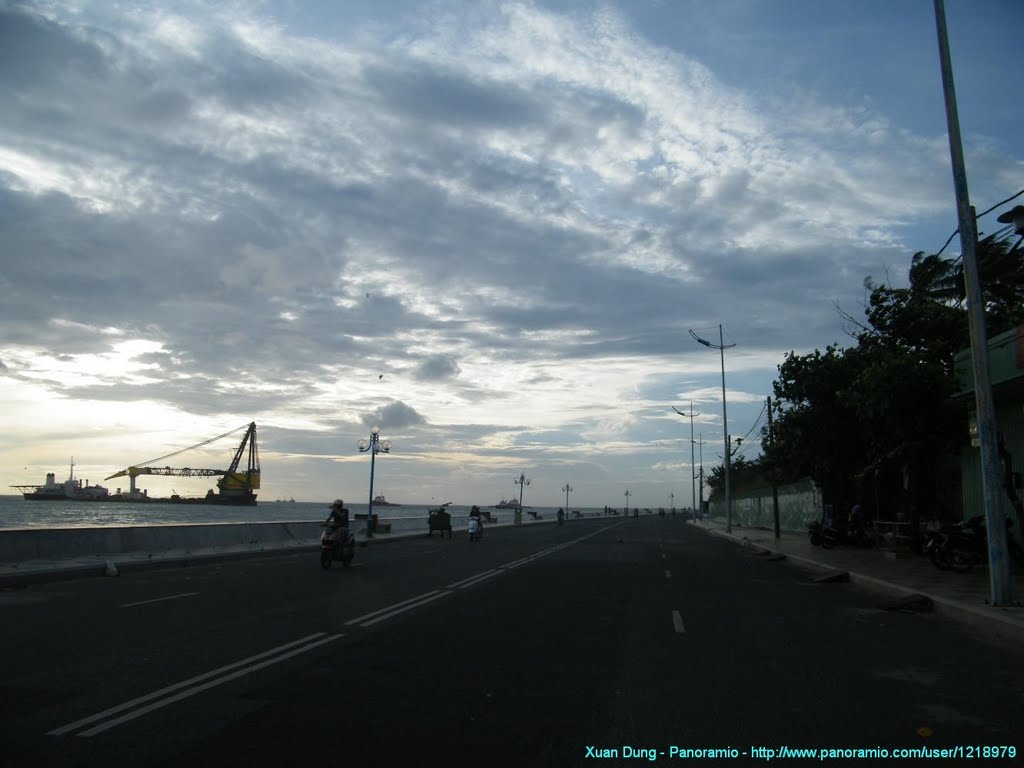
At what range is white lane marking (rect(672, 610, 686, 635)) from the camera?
11078mm

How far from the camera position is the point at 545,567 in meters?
21.7

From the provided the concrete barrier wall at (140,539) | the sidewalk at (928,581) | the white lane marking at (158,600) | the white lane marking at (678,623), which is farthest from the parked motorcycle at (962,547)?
the concrete barrier wall at (140,539)

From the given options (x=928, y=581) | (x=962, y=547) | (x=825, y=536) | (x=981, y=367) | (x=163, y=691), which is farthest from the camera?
(x=825, y=536)

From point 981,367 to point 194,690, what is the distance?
1223 cm

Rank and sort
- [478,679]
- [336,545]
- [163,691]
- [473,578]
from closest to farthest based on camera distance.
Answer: [163,691]
[478,679]
[473,578]
[336,545]

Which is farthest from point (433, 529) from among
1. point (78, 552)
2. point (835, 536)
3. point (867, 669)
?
point (867, 669)

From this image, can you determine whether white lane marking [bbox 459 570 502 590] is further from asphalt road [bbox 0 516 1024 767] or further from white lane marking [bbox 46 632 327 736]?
white lane marking [bbox 46 632 327 736]

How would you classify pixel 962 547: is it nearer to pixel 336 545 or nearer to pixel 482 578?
pixel 482 578

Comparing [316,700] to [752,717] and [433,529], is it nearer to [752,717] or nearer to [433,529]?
[752,717]

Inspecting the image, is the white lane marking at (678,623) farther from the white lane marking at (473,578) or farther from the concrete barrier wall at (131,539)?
the concrete barrier wall at (131,539)

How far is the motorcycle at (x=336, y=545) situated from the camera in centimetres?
2078

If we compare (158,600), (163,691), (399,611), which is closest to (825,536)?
(399,611)

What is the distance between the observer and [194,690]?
727 cm

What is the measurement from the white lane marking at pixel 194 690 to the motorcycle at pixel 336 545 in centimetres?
1124
